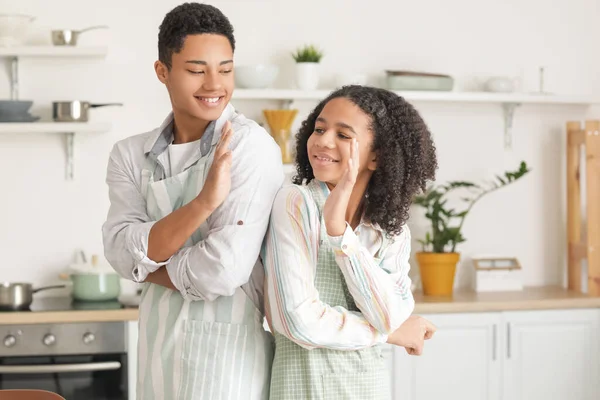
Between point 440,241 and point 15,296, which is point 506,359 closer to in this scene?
point 440,241

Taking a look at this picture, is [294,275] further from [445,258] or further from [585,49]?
[585,49]

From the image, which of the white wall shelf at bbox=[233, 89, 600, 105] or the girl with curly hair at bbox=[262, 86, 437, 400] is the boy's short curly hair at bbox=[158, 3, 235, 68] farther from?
the white wall shelf at bbox=[233, 89, 600, 105]

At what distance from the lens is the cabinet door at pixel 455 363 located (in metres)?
3.81

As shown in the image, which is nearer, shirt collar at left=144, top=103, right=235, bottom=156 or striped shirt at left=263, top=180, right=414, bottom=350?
striped shirt at left=263, top=180, right=414, bottom=350

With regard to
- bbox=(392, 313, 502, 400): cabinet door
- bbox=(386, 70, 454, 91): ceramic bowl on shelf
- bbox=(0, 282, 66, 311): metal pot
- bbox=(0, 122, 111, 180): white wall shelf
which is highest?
bbox=(386, 70, 454, 91): ceramic bowl on shelf

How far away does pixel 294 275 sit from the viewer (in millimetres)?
1753

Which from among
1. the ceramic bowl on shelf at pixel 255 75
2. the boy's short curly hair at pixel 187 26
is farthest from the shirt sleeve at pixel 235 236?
the ceramic bowl on shelf at pixel 255 75

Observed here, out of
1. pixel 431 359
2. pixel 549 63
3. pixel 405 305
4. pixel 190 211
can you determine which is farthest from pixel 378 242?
pixel 549 63

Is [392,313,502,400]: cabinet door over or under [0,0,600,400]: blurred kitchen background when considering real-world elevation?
under

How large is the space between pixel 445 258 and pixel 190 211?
2.42 metres

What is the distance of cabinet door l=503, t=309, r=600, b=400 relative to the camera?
3.90 meters

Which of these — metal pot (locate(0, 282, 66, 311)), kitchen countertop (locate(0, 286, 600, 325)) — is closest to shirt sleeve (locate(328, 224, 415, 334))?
kitchen countertop (locate(0, 286, 600, 325))

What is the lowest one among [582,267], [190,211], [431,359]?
[431,359]

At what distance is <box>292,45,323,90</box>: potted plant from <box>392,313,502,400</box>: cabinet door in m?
1.12
